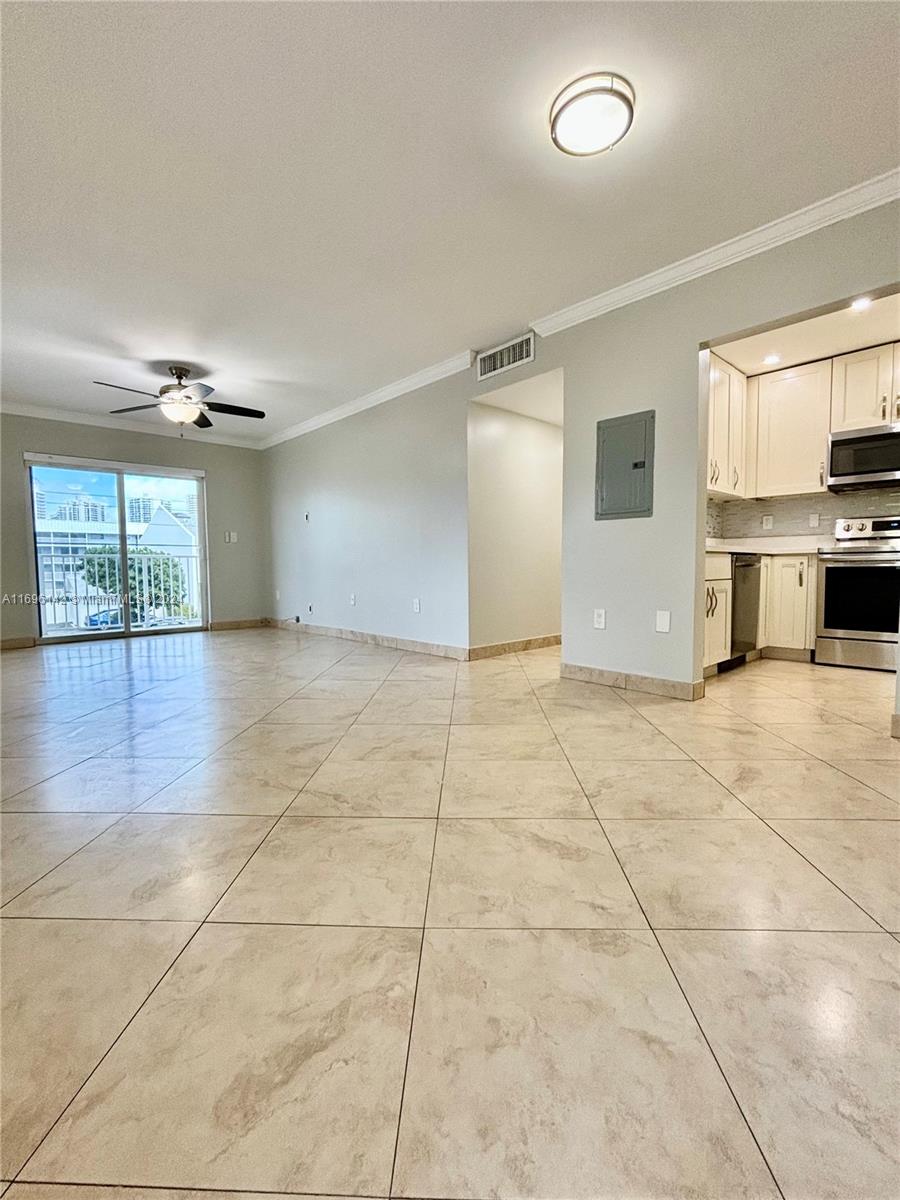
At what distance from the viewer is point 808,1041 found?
89 centimetres

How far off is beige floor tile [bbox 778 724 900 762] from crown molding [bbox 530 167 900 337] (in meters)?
2.41

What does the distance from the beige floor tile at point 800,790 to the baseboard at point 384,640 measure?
2.63m

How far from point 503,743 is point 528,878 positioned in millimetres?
1054

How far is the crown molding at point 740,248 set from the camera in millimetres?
2248

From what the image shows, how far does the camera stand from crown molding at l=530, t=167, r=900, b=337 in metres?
2.25

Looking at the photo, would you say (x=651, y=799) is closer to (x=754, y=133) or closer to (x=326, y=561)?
(x=754, y=133)

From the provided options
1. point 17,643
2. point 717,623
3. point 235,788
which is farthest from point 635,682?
point 17,643

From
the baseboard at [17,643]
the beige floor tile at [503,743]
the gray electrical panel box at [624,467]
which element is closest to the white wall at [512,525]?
the gray electrical panel box at [624,467]

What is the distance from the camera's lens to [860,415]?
3816 millimetres

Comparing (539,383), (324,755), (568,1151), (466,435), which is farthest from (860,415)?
(568,1151)

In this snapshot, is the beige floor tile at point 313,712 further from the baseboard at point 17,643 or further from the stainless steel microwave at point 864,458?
the baseboard at point 17,643

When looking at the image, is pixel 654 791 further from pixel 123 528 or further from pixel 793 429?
pixel 123 528

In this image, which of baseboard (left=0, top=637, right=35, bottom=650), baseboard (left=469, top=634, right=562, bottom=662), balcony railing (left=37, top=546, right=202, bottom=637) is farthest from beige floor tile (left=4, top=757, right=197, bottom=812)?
balcony railing (left=37, top=546, right=202, bottom=637)

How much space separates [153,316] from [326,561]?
3.03 metres
